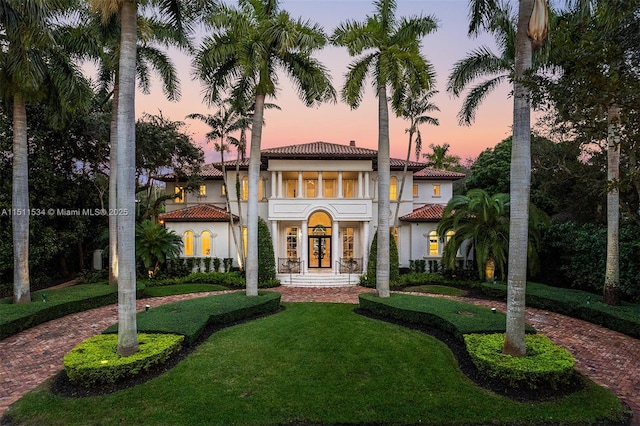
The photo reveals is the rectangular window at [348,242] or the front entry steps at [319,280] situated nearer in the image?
the front entry steps at [319,280]

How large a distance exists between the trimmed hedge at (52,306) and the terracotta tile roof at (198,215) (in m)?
6.46

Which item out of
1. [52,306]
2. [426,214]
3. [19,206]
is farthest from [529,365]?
[19,206]

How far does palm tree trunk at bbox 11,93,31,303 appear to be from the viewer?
12.8 metres

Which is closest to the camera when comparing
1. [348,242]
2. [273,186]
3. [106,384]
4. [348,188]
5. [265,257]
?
[106,384]

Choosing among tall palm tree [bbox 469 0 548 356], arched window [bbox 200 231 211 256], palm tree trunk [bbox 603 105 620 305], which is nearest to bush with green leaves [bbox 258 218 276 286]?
arched window [bbox 200 231 211 256]

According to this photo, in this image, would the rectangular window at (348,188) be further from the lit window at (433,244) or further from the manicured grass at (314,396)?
the manicured grass at (314,396)

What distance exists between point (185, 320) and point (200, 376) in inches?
126

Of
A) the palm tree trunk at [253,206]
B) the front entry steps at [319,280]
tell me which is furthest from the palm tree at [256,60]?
the front entry steps at [319,280]

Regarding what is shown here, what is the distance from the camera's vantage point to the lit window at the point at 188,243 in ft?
74.3

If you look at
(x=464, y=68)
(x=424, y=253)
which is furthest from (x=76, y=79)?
(x=424, y=253)

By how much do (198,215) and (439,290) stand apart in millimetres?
15274

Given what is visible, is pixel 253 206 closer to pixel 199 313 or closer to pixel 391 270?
pixel 199 313

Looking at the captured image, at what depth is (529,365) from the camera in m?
7.13

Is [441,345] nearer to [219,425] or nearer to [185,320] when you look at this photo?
[219,425]
